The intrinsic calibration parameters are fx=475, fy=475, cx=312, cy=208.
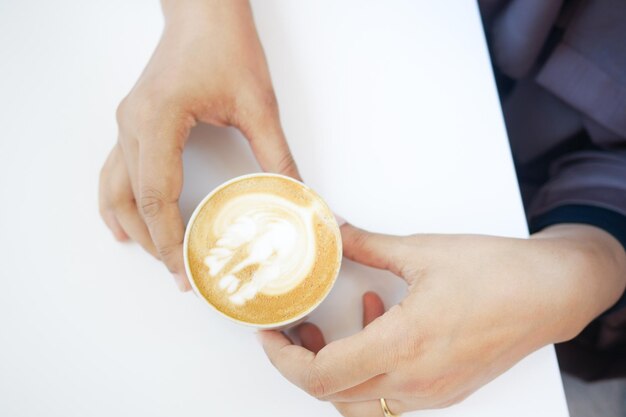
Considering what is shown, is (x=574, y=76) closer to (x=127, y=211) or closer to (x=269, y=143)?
(x=269, y=143)

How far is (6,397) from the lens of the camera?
538 mm

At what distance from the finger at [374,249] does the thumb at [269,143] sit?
0.31ft

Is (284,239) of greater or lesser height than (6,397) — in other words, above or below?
above

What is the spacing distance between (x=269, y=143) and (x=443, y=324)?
0.28m

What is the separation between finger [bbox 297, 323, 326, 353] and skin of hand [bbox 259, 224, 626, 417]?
0.12ft

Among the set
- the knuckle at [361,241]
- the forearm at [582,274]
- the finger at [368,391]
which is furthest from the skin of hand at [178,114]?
the forearm at [582,274]

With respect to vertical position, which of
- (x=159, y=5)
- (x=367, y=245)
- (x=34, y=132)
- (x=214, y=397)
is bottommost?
(x=214, y=397)

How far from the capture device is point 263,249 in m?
0.50

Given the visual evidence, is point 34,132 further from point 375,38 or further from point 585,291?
point 585,291

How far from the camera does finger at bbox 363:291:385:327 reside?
0.55m

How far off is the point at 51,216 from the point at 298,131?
12.7 inches

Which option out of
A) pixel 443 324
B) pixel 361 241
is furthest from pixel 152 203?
pixel 443 324

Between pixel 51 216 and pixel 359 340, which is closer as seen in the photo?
pixel 359 340

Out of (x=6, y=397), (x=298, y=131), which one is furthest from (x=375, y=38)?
(x=6, y=397)
